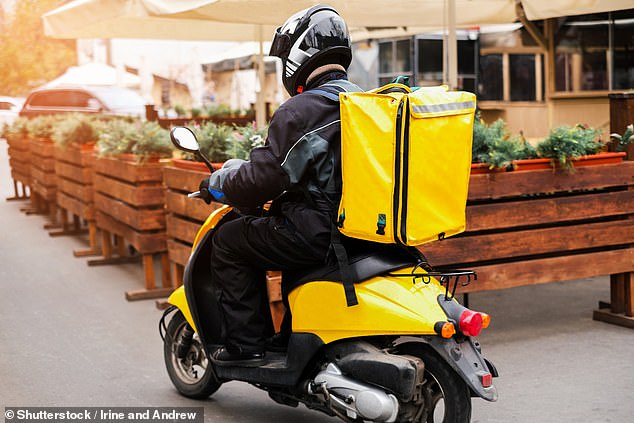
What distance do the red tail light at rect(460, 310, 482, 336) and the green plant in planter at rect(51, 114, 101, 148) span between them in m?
7.56

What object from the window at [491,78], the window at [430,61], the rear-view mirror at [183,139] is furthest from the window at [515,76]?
the rear-view mirror at [183,139]

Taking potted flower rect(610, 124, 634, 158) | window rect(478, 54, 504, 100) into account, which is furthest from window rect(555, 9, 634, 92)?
potted flower rect(610, 124, 634, 158)

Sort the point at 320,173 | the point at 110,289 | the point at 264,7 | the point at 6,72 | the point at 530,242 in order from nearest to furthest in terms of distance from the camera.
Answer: the point at 320,173, the point at 530,242, the point at 264,7, the point at 110,289, the point at 6,72

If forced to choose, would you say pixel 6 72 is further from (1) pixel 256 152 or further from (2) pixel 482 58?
(1) pixel 256 152

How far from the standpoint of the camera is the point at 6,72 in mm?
52875

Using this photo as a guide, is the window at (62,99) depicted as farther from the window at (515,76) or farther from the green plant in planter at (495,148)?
the green plant in planter at (495,148)

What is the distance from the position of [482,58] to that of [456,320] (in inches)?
631

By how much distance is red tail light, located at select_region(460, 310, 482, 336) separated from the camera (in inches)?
154

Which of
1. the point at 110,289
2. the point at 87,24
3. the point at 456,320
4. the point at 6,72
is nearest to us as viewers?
the point at 456,320

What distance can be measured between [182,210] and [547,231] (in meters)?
2.69

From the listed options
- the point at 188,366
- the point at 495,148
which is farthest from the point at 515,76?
the point at 188,366

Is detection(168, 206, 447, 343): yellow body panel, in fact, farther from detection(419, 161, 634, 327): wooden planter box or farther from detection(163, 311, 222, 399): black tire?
detection(419, 161, 634, 327): wooden planter box

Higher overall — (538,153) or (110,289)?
(538,153)

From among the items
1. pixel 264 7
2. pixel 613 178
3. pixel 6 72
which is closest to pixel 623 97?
pixel 613 178
